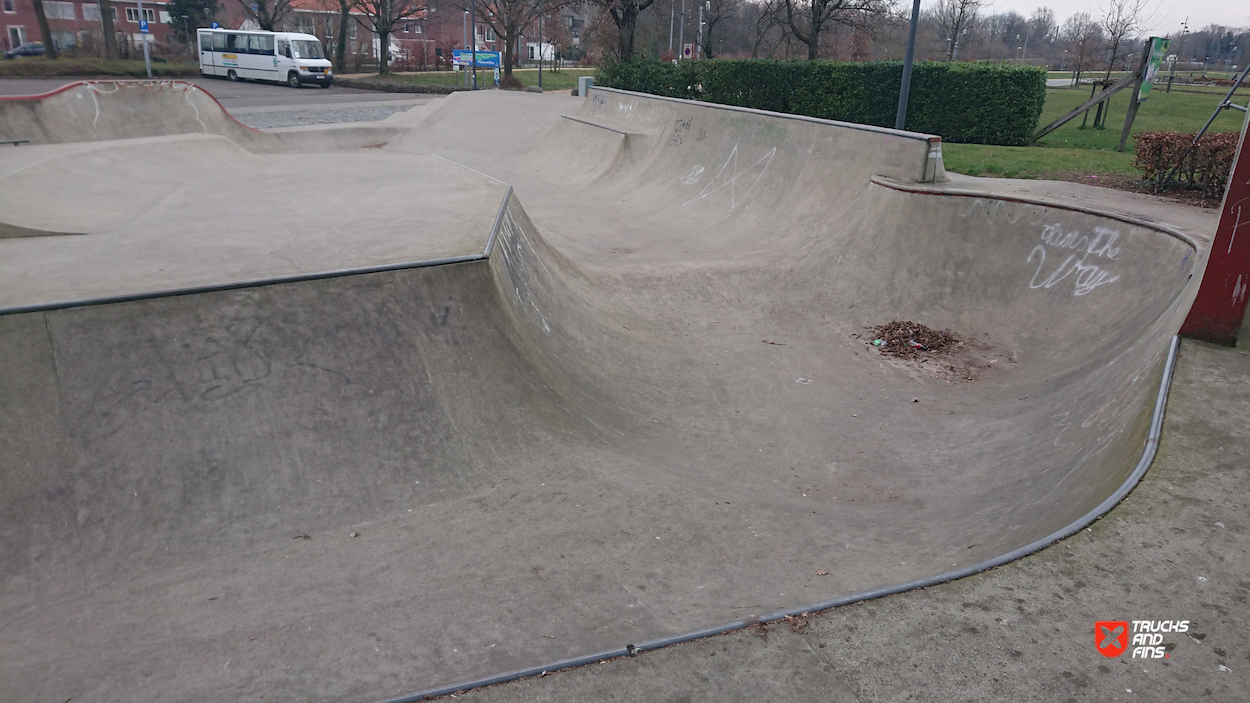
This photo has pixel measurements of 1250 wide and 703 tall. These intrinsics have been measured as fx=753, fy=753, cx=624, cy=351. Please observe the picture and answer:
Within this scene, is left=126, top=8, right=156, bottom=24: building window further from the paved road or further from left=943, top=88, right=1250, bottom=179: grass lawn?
left=943, top=88, right=1250, bottom=179: grass lawn

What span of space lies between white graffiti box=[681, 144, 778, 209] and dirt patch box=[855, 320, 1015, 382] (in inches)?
170

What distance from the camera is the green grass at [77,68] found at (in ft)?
113

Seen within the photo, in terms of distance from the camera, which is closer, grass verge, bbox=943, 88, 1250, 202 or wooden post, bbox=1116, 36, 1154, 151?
grass verge, bbox=943, 88, 1250, 202

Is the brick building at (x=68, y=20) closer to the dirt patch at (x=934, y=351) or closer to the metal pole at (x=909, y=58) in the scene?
the metal pole at (x=909, y=58)

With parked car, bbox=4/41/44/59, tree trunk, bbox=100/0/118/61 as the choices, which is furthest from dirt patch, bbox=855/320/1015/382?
parked car, bbox=4/41/44/59

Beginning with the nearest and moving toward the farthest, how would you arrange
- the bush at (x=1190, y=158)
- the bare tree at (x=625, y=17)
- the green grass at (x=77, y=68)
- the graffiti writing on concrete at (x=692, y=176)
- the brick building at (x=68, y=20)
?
1. the bush at (x=1190, y=158)
2. the graffiti writing on concrete at (x=692, y=176)
3. the bare tree at (x=625, y=17)
4. the green grass at (x=77, y=68)
5. the brick building at (x=68, y=20)

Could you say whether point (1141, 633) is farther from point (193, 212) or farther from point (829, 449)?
point (193, 212)

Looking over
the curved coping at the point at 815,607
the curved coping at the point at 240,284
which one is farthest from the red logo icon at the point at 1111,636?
the curved coping at the point at 240,284

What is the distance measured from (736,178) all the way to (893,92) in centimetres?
807

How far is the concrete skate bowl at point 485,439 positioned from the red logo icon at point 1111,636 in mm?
740

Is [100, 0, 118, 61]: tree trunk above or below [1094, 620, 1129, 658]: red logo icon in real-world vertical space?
above

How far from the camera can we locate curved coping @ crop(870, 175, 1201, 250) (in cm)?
761

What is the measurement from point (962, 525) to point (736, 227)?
24.9 ft

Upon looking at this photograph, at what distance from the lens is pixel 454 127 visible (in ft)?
71.0
